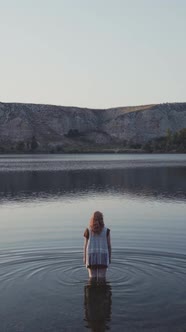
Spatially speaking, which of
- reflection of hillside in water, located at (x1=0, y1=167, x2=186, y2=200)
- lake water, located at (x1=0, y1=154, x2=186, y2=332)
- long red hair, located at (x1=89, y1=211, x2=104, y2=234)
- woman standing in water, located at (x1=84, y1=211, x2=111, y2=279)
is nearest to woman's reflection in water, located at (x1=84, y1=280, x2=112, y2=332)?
lake water, located at (x1=0, y1=154, x2=186, y2=332)

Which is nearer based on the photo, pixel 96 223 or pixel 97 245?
pixel 96 223

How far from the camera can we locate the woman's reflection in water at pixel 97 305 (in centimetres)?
1271

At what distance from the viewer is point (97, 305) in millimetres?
14227

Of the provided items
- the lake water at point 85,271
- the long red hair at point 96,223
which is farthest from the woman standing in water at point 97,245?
the lake water at point 85,271

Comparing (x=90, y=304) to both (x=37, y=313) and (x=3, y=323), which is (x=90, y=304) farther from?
(x=3, y=323)

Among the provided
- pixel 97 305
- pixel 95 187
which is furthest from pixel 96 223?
pixel 95 187

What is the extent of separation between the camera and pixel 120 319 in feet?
42.6

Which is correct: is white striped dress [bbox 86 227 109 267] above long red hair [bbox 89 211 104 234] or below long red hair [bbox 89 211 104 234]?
below

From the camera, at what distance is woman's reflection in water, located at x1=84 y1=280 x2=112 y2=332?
12712mm

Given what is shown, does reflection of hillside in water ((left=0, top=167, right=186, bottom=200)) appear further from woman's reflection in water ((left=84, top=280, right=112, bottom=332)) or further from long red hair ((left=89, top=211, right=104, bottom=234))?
long red hair ((left=89, top=211, right=104, bottom=234))

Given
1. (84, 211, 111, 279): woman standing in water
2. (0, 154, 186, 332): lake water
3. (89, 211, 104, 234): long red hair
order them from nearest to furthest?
(0, 154, 186, 332): lake water
(89, 211, 104, 234): long red hair
(84, 211, 111, 279): woman standing in water

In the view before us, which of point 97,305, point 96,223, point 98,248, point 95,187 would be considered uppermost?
point 96,223

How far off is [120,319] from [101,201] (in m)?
29.2

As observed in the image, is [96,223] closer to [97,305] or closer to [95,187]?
[97,305]
